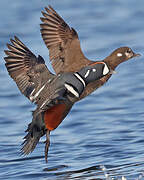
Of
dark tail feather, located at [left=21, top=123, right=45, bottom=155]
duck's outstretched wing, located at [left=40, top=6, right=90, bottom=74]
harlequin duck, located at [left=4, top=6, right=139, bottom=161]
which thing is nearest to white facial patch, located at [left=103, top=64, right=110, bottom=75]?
harlequin duck, located at [left=4, top=6, right=139, bottom=161]

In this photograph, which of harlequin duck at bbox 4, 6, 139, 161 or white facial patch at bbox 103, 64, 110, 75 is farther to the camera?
white facial patch at bbox 103, 64, 110, 75

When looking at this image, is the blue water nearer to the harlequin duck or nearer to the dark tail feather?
the dark tail feather

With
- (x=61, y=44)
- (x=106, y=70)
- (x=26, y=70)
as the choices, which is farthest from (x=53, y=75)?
(x=61, y=44)

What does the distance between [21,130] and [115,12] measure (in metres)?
5.93

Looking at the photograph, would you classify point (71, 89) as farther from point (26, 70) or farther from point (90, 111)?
point (90, 111)

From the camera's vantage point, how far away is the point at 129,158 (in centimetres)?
1090

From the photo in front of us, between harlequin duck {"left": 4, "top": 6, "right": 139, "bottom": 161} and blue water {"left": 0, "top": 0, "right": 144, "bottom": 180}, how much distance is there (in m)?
0.72

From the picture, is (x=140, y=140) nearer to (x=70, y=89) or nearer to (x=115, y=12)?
(x=70, y=89)

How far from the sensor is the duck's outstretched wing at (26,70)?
Answer: 395 inches

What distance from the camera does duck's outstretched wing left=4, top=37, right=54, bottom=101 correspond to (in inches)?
395

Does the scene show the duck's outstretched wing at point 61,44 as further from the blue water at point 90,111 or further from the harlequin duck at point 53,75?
the blue water at point 90,111

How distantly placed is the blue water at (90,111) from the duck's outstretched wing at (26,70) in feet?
3.80

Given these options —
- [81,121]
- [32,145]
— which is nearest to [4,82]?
[81,121]

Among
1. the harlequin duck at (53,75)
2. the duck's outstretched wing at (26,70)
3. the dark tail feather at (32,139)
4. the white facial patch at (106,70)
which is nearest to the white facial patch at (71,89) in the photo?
the harlequin duck at (53,75)
